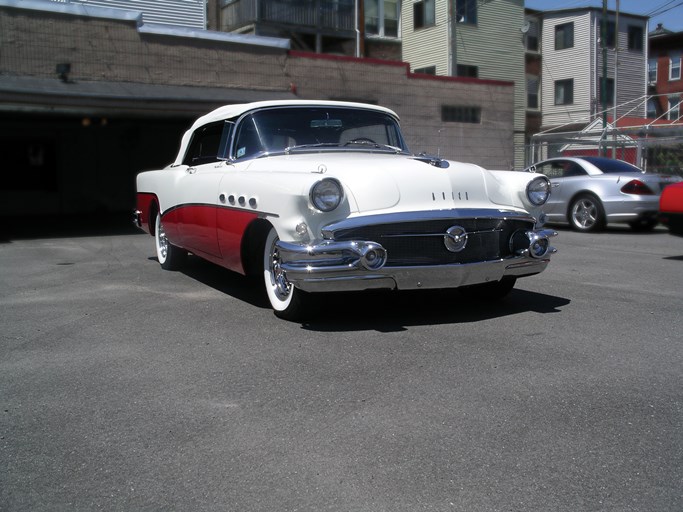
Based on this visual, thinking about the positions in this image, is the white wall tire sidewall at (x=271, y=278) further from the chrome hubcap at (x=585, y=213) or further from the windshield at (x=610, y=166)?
the windshield at (x=610, y=166)

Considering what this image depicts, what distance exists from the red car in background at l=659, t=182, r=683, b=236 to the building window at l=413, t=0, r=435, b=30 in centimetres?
2371

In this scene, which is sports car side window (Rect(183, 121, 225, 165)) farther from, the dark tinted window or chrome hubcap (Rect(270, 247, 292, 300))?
the dark tinted window

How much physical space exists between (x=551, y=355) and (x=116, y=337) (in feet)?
9.97

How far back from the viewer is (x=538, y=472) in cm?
311

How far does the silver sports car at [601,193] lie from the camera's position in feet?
41.8

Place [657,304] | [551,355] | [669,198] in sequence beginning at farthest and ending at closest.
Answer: [669,198], [657,304], [551,355]

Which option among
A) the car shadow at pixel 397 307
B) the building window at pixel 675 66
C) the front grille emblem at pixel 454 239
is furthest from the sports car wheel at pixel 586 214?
the building window at pixel 675 66

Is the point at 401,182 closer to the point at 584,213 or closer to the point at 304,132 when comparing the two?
the point at 304,132

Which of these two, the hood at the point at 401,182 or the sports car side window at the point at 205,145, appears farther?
the sports car side window at the point at 205,145

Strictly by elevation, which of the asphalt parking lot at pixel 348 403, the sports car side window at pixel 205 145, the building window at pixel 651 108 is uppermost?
the building window at pixel 651 108

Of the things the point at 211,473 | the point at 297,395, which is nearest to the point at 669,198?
the point at 297,395

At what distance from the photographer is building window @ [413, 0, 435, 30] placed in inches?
1225

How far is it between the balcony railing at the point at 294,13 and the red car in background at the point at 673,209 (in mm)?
19555

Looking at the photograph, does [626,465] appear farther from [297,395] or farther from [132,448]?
[132,448]
